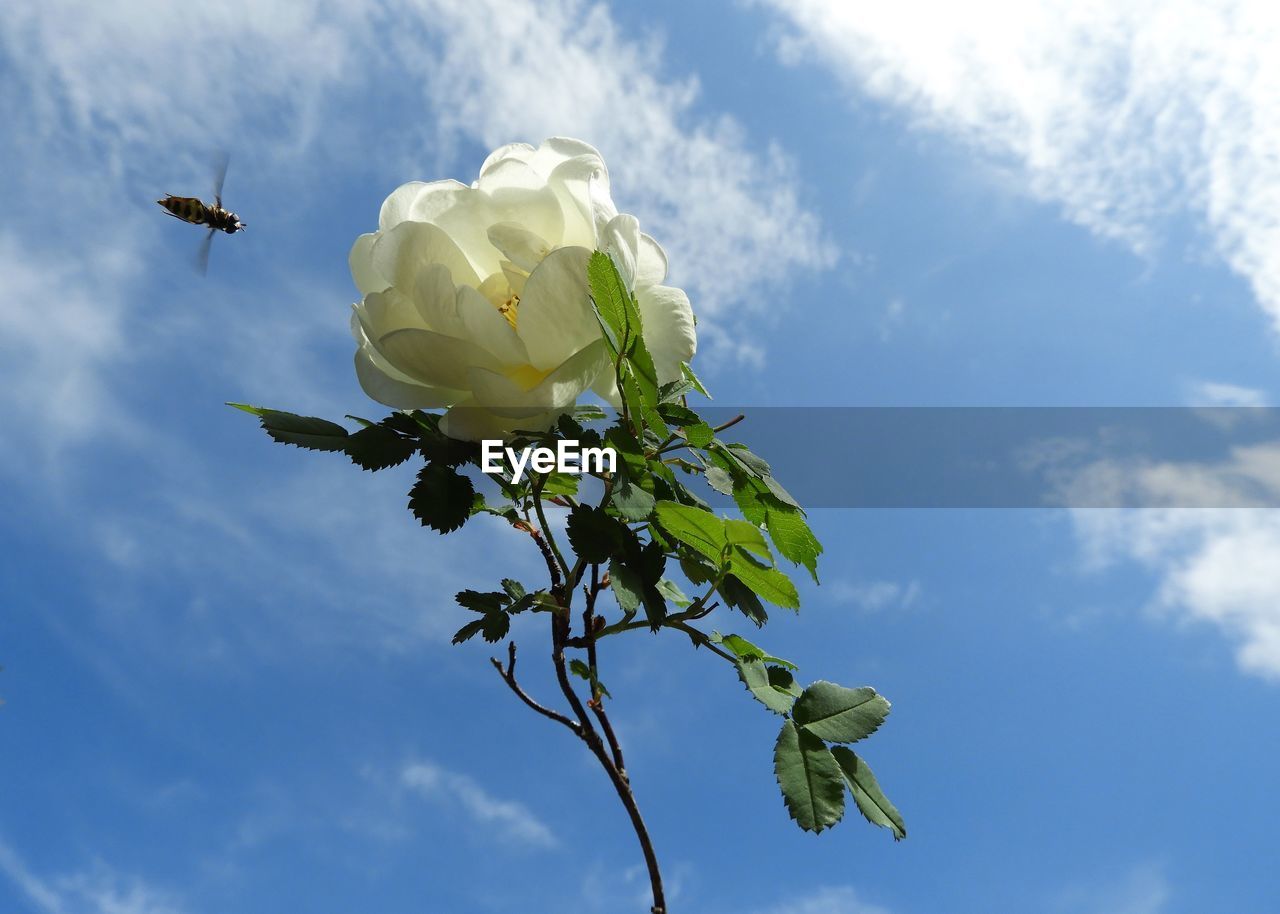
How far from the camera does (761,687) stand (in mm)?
1252

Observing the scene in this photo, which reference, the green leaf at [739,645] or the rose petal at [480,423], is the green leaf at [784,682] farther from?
the rose petal at [480,423]

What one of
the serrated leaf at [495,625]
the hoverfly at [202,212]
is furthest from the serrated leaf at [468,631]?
the hoverfly at [202,212]

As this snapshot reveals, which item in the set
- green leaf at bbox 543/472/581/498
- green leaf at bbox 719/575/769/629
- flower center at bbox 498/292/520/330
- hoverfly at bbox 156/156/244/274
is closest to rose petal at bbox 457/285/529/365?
flower center at bbox 498/292/520/330

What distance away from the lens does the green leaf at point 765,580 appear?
117 cm

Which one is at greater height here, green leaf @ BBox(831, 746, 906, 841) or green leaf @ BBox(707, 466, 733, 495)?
green leaf @ BBox(707, 466, 733, 495)

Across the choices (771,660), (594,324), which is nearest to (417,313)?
(594,324)

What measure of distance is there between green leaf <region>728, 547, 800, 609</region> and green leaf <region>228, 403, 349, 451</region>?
0.50 metres

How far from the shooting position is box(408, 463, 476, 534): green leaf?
1.15m

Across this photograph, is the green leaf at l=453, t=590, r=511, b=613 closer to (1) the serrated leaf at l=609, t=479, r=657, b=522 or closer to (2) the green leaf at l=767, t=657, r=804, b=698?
(1) the serrated leaf at l=609, t=479, r=657, b=522

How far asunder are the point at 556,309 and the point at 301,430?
1.20 ft

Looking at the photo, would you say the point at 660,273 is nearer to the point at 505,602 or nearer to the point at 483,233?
the point at 483,233

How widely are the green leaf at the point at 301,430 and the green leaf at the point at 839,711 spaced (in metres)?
0.67

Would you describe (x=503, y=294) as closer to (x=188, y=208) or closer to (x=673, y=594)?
(x=673, y=594)

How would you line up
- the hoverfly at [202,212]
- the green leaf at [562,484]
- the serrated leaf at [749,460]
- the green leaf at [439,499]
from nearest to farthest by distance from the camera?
the green leaf at [439,499] < the serrated leaf at [749,460] < the green leaf at [562,484] < the hoverfly at [202,212]
